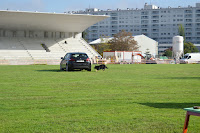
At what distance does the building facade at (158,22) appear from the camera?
170m

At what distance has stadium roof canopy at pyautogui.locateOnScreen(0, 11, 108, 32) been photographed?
6406 cm

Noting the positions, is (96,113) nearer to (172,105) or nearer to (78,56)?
(172,105)

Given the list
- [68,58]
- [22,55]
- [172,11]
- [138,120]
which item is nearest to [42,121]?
[138,120]

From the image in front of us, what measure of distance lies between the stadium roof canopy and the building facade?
91246 mm

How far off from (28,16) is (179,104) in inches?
2232

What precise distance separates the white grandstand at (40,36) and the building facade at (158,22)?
87258mm

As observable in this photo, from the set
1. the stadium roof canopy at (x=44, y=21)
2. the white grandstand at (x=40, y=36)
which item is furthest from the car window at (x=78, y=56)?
the stadium roof canopy at (x=44, y=21)

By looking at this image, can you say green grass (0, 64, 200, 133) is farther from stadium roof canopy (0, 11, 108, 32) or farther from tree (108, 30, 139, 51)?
tree (108, 30, 139, 51)

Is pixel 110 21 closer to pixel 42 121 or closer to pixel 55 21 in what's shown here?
pixel 55 21

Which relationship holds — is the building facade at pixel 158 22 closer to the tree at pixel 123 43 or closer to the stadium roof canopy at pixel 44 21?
the tree at pixel 123 43

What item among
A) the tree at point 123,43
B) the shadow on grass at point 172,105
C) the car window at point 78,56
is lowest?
the shadow on grass at point 172,105

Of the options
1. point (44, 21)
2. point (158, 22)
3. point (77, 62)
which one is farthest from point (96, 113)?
point (158, 22)

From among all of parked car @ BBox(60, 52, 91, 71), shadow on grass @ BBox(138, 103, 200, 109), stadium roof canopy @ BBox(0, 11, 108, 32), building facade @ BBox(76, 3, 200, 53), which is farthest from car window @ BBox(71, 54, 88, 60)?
building facade @ BBox(76, 3, 200, 53)

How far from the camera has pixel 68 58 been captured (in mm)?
30641
